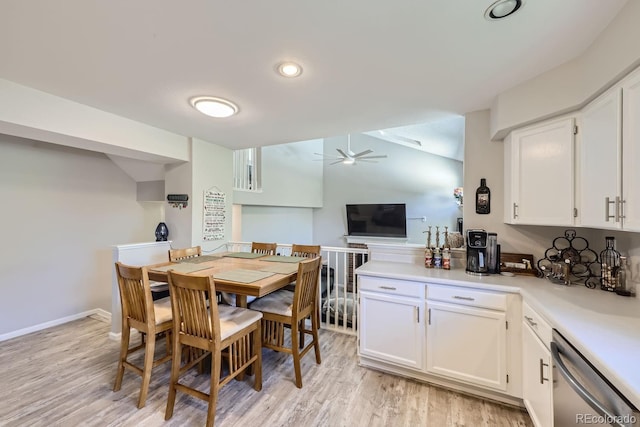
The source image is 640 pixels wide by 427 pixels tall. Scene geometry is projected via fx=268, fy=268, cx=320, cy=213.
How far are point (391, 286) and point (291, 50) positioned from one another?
1930 millimetres

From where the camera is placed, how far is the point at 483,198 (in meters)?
2.56

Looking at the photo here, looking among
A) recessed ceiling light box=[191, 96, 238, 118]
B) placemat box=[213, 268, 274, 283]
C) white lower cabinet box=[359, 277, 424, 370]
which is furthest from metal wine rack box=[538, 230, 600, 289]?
recessed ceiling light box=[191, 96, 238, 118]

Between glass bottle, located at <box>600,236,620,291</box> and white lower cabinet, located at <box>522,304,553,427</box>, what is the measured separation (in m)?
0.56

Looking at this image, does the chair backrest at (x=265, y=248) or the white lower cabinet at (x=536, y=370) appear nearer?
the white lower cabinet at (x=536, y=370)

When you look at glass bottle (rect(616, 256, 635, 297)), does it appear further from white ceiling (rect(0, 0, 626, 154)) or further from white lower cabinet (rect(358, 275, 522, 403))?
white ceiling (rect(0, 0, 626, 154))

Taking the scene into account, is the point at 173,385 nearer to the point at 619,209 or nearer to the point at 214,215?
the point at 214,215

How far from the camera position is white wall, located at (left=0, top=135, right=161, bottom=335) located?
3221 mm

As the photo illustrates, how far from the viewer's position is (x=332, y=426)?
5.89ft

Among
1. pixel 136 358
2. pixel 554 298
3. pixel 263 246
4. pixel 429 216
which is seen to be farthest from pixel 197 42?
pixel 429 216

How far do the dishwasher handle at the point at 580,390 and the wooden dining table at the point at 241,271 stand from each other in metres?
1.71

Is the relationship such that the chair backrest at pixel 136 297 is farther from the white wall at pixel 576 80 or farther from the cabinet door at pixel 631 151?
the white wall at pixel 576 80

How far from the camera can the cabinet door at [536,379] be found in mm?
1481

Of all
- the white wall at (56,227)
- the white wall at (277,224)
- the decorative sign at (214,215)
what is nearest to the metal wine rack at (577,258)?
the decorative sign at (214,215)

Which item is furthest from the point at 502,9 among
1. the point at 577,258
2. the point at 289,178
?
the point at 289,178
